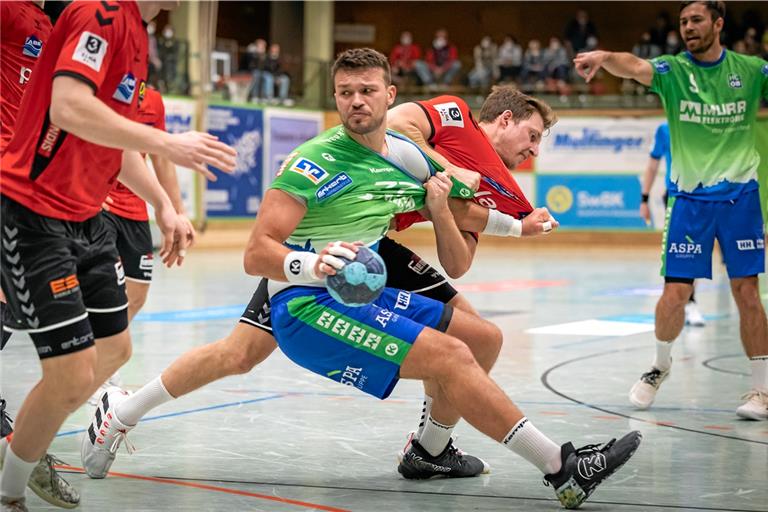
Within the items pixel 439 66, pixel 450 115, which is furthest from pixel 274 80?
pixel 450 115

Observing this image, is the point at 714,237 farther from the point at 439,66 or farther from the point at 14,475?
the point at 439,66

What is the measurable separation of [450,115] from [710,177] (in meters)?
2.14

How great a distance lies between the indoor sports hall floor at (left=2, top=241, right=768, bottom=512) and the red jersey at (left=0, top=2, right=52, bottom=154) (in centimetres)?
168

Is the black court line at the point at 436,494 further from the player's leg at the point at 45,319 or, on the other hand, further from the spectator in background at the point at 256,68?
the spectator in background at the point at 256,68

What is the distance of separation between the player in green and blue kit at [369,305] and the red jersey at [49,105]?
72 centimetres

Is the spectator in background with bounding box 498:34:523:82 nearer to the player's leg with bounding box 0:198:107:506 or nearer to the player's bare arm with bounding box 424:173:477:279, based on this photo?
the player's bare arm with bounding box 424:173:477:279

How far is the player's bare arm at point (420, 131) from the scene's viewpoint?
16.9ft

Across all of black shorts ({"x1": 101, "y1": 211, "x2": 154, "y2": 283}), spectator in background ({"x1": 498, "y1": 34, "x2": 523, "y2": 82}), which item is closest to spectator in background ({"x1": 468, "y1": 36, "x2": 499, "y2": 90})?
spectator in background ({"x1": 498, "y1": 34, "x2": 523, "y2": 82})

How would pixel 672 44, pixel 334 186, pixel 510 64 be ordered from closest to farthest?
pixel 334 186 → pixel 672 44 → pixel 510 64

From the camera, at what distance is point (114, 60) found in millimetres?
3869

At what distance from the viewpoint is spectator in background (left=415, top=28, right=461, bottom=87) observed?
102ft

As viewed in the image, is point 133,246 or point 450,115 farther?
point 133,246

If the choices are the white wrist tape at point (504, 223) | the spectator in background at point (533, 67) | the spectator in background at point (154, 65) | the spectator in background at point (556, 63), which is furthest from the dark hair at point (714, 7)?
the spectator in background at point (533, 67)

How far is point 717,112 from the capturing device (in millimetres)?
6953
